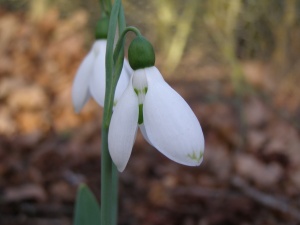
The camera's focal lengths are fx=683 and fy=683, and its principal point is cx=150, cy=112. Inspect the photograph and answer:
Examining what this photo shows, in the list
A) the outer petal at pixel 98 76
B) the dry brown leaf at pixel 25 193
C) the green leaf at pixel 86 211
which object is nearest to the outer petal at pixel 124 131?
the outer petal at pixel 98 76

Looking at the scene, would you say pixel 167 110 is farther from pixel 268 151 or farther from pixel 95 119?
pixel 95 119

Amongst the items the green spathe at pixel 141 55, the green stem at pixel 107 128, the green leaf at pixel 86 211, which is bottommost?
the green leaf at pixel 86 211

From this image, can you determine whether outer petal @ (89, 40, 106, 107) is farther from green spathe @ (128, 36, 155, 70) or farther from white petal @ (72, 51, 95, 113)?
green spathe @ (128, 36, 155, 70)

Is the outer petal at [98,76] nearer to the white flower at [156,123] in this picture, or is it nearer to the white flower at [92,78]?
the white flower at [92,78]

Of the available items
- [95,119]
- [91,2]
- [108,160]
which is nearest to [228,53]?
[95,119]

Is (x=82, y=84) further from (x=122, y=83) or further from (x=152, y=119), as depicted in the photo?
(x=152, y=119)

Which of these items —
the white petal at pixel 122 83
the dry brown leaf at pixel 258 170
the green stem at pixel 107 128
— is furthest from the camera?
the dry brown leaf at pixel 258 170

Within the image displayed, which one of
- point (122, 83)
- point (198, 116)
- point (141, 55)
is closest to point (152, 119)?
point (141, 55)
